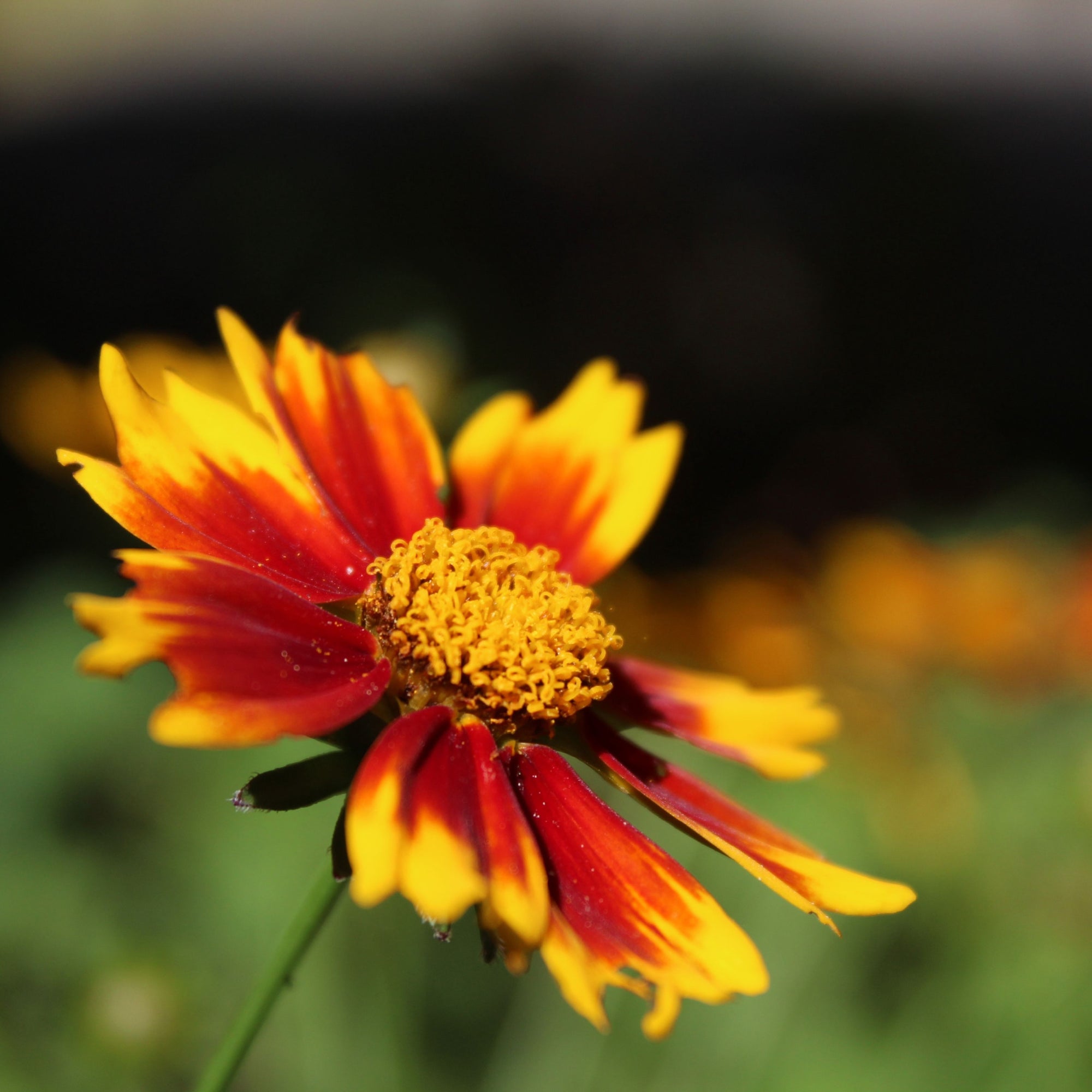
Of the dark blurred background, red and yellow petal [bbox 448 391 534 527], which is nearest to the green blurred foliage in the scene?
the dark blurred background

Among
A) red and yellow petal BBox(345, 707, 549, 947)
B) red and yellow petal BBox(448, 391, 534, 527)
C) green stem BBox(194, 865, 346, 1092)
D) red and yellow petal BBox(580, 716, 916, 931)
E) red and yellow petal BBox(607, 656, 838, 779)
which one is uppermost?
red and yellow petal BBox(448, 391, 534, 527)

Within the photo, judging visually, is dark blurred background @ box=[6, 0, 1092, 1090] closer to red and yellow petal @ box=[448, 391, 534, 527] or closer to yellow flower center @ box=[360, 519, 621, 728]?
red and yellow petal @ box=[448, 391, 534, 527]

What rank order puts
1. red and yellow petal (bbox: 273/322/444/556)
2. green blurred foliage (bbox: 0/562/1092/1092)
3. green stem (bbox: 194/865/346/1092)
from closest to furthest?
1. green stem (bbox: 194/865/346/1092)
2. red and yellow petal (bbox: 273/322/444/556)
3. green blurred foliage (bbox: 0/562/1092/1092)

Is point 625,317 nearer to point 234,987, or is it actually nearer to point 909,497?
point 909,497

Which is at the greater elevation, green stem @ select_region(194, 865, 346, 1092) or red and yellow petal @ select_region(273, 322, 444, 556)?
red and yellow petal @ select_region(273, 322, 444, 556)

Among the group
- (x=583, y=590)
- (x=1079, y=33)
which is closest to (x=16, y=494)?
(x=583, y=590)

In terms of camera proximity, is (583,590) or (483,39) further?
(483,39)

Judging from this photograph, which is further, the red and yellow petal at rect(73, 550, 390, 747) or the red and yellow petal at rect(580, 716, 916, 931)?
the red and yellow petal at rect(580, 716, 916, 931)

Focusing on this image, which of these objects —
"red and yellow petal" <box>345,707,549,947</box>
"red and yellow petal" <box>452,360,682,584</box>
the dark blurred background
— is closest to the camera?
"red and yellow petal" <box>345,707,549,947</box>
